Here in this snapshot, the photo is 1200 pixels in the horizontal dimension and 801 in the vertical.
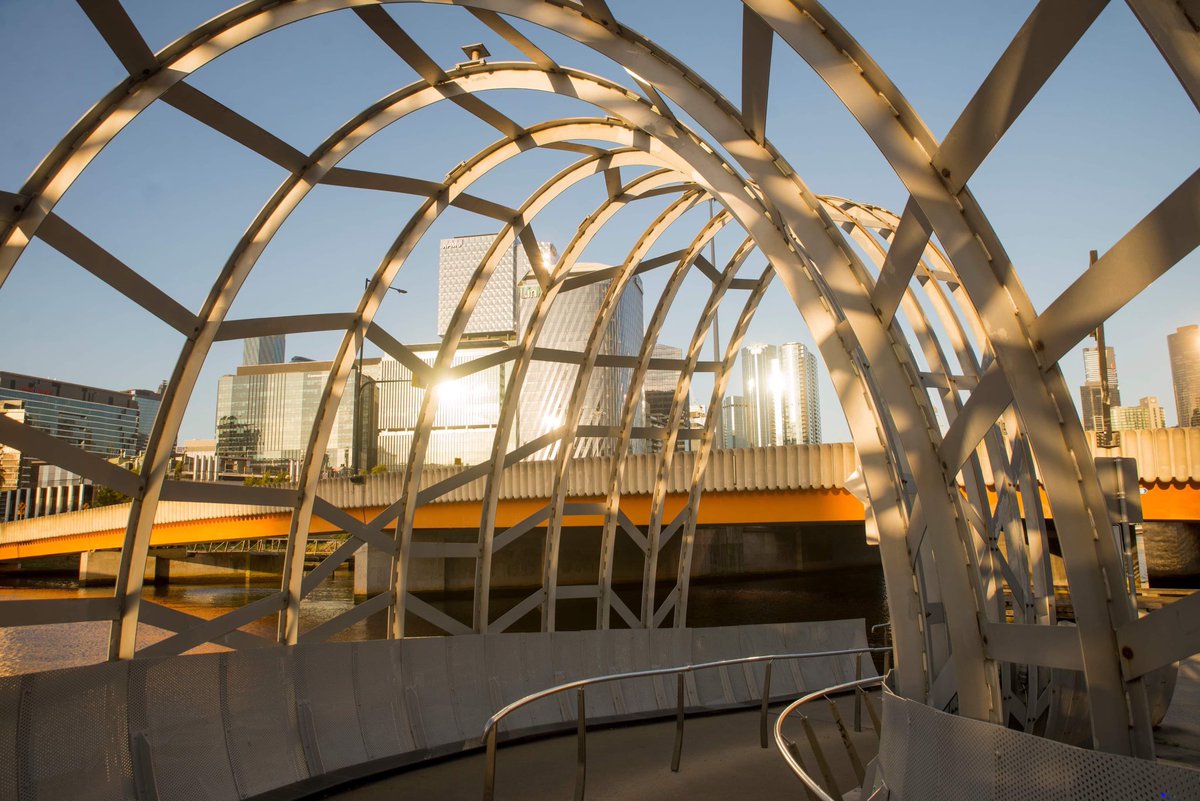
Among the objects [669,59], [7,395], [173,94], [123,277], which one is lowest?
[123,277]

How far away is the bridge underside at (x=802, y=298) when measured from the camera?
5.61 metres

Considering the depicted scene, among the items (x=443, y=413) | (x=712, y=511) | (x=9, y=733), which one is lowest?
(x=9, y=733)

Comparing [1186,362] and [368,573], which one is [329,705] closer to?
[1186,362]

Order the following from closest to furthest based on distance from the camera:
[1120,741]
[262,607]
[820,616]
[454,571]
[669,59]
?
[1120,741]
[669,59]
[262,607]
[820,616]
[454,571]

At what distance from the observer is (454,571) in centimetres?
5422

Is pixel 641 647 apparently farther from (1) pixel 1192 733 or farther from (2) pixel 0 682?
(2) pixel 0 682

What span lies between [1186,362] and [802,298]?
12.0ft

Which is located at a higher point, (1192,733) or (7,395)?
(7,395)

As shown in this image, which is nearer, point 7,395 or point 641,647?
point 641,647

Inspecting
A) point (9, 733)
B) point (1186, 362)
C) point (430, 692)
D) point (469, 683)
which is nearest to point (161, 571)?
point (469, 683)

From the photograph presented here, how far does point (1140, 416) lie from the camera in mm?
27094

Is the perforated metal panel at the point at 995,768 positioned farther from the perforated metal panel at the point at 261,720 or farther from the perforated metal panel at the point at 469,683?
the perforated metal panel at the point at 469,683

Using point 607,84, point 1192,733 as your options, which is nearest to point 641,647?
point 1192,733

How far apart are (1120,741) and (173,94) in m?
12.5
